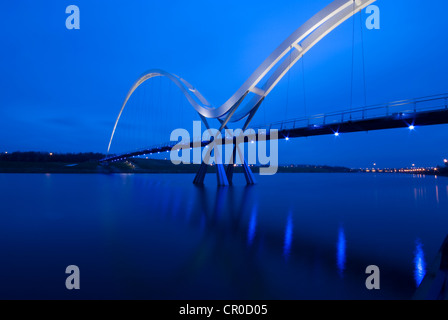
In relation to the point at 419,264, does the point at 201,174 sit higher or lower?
higher

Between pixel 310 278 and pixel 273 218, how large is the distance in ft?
22.8

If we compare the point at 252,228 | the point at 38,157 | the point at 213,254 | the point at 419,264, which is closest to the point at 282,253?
the point at 213,254

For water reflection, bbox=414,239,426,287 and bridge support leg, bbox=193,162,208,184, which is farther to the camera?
bridge support leg, bbox=193,162,208,184

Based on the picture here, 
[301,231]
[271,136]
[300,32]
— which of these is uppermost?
[300,32]

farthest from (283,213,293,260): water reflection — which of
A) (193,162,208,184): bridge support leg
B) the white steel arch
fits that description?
(193,162,208,184): bridge support leg

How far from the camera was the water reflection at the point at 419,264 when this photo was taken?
17.6ft

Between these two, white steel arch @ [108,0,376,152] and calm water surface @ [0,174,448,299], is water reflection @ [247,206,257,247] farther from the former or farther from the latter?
white steel arch @ [108,0,376,152]

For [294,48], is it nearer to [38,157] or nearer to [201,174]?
[201,174]

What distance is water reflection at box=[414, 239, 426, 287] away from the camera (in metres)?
5.35

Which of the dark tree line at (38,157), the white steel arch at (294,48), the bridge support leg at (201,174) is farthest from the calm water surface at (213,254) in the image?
the dark tree line at (38,157)

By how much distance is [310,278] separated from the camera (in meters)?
5.21

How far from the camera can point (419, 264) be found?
244 inches
